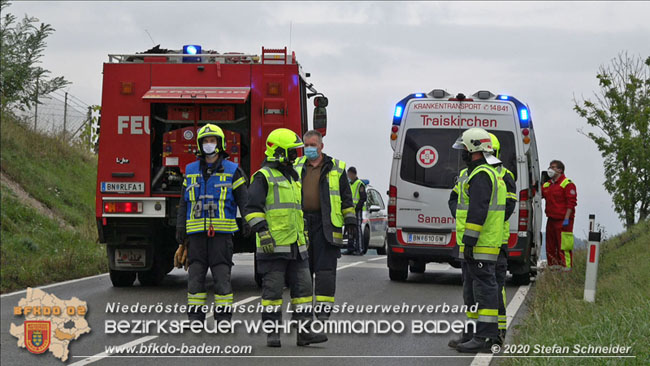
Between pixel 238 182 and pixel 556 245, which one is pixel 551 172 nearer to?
pixel 556 245

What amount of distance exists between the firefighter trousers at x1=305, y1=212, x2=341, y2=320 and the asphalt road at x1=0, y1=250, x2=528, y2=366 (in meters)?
0.35

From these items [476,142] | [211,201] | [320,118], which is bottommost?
[211,201]

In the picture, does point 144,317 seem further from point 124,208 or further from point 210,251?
point 124,208

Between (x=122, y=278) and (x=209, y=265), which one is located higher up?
(x=209, y=265)

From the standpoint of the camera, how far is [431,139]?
1521 cm

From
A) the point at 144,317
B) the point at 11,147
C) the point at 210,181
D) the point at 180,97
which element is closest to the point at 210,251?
the point at 210,181

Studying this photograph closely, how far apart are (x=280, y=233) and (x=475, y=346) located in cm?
202

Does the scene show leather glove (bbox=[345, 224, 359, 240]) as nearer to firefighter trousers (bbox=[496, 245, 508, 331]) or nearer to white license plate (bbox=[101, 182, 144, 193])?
firefighter trousers (bbox=[496, 245, 508, 331])

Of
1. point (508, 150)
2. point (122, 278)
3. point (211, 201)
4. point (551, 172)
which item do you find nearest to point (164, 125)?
point (122, 278)

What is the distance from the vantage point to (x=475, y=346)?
9125 mm

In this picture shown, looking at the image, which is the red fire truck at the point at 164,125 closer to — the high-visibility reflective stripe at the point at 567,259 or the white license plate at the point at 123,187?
the white license plate at the point at 123,187

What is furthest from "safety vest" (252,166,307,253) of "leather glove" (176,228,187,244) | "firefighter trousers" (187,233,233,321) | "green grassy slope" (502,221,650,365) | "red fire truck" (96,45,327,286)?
"red fire truck" (96,45,327,286)

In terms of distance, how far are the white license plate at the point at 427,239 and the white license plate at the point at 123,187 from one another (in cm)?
410

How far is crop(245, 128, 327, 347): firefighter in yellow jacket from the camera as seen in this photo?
361 inches
